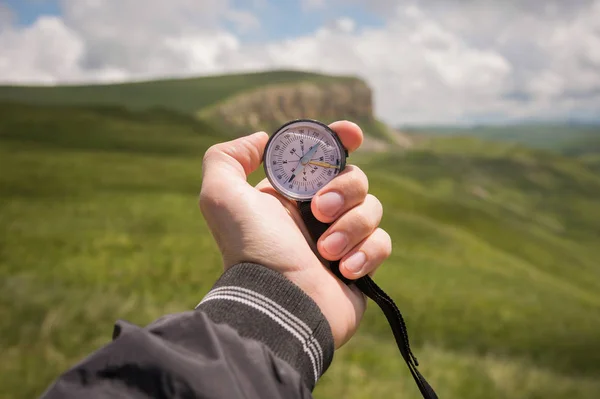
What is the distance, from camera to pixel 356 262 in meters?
3.73

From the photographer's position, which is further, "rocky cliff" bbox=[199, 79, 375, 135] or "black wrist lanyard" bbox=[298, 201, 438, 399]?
"rocky cliff" bbox=[199, 79, 375, 135]

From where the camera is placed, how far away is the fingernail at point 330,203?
3.80 meters

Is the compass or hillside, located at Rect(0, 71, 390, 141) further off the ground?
the compass

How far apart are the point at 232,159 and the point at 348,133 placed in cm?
96

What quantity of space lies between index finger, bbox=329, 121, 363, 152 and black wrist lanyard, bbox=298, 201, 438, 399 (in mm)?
617

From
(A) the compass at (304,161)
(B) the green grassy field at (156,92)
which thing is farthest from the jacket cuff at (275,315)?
(B) the green grassy field at (156,92)

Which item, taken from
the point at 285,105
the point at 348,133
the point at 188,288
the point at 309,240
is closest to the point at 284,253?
the point at 309,240

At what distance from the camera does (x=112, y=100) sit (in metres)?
135

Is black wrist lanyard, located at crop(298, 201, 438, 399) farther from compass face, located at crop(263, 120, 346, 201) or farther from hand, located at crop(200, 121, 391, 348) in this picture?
compass face, located at crop(263, 120, 346, 201)

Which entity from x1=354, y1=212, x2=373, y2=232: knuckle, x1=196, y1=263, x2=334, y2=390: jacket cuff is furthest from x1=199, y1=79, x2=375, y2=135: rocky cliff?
x1=196, y1=263, x2=334, y2=390: jacket cuff

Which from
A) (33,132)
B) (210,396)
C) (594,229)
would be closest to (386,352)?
(210,396)

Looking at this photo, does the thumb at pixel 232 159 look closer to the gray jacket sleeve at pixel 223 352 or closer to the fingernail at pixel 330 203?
the fingernail at pixel 330 203

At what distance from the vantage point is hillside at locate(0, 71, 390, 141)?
132750 mm

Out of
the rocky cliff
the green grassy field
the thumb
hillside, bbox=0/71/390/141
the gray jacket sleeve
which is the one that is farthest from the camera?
the rocky cliff
